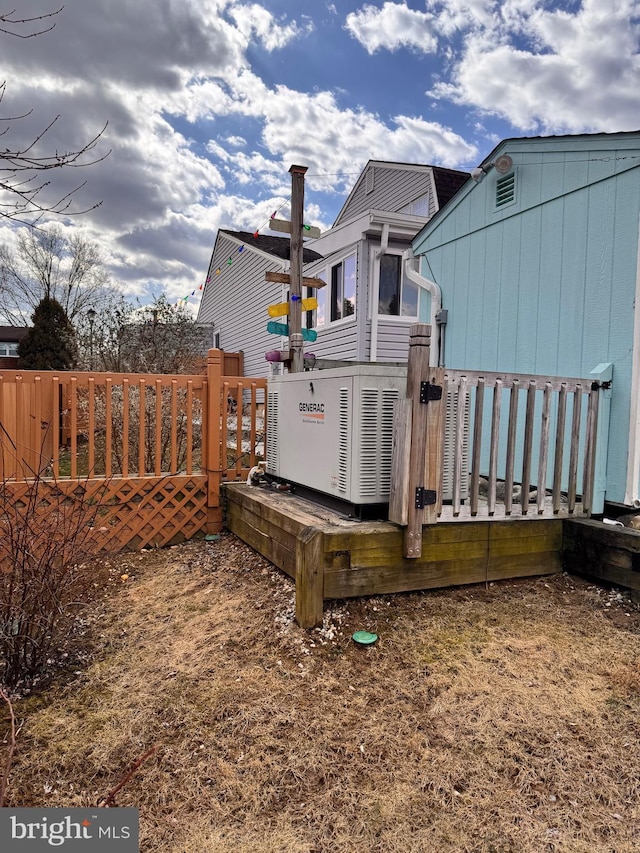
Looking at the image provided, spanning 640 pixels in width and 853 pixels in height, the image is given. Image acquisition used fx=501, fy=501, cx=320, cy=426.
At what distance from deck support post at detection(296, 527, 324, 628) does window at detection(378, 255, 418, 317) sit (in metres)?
7.45

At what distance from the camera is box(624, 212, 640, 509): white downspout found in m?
3.28

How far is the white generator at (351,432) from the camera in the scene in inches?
111

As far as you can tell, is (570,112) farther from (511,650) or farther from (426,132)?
(511,650)

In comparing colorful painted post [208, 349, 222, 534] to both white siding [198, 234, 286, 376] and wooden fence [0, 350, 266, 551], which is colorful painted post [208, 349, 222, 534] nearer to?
wooden fence [0, 350, 266, 551]

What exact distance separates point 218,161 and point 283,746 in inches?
502

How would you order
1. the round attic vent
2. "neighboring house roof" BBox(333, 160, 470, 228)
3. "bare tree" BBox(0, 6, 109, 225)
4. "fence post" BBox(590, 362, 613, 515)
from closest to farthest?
1. "bare tree" BBox(0, 6, 109, 225)
2. "fence post" BBox(590, 362, 613, 515)
3. the round attic vent
4. "neighboring house roof" BBox(333, 160, 470, 228)

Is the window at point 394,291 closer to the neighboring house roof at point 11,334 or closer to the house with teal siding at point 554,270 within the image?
the house with teal siding at point 554,270

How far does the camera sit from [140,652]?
256cm

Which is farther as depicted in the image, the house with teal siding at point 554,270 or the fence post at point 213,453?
the fence post at point 213,453

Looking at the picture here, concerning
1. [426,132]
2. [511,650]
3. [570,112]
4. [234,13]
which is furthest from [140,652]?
[426,132]

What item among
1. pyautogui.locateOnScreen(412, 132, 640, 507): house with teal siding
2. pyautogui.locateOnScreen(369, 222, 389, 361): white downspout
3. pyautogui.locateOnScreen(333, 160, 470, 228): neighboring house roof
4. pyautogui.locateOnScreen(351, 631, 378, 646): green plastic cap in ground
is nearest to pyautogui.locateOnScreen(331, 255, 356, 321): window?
pyautogui.locateOnScreen(369, 222, 389, 361): white downspout

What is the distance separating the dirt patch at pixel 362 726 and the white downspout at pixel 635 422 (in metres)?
0.76

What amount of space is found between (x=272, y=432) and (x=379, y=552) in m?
1.81

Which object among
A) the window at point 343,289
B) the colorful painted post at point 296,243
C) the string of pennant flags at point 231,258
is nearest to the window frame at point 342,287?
the window at point 343,289
